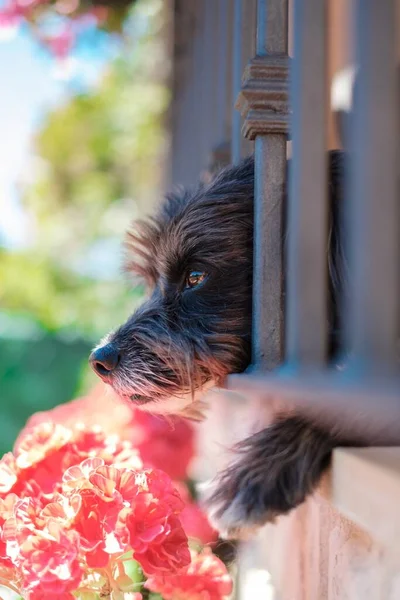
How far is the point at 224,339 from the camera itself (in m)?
2.01

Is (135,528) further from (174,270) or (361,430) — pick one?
(174,270)

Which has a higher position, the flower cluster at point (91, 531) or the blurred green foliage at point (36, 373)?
the flower cluster at point (91, 531)

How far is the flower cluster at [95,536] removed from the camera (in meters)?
1.41

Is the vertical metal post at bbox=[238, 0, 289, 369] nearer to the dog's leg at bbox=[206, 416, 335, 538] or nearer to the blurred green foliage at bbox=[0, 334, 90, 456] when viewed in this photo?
the dog's leg at bbox=[206, 416, 335, 538]

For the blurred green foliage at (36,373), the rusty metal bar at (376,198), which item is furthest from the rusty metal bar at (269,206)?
the blurred green foliage at (36,373)

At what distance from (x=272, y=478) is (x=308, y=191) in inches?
26.7

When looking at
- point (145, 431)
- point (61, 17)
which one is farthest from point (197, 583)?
point (61, 17)

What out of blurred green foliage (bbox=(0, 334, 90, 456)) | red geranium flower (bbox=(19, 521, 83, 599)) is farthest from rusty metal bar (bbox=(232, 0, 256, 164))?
blurred green foliage (bbox=(0, 334, 90, 456))

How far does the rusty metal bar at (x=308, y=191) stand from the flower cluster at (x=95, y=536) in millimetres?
489

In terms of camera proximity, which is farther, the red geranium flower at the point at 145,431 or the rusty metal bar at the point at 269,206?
the red geranium flower at the point at 145,431

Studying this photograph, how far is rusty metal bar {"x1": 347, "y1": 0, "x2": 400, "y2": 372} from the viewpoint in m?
0.94

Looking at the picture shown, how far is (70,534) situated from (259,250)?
2.57 ft

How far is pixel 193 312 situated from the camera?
215 centimetres

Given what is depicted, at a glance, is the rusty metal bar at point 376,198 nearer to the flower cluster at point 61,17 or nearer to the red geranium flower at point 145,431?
the red geranium flower at point 145,431
